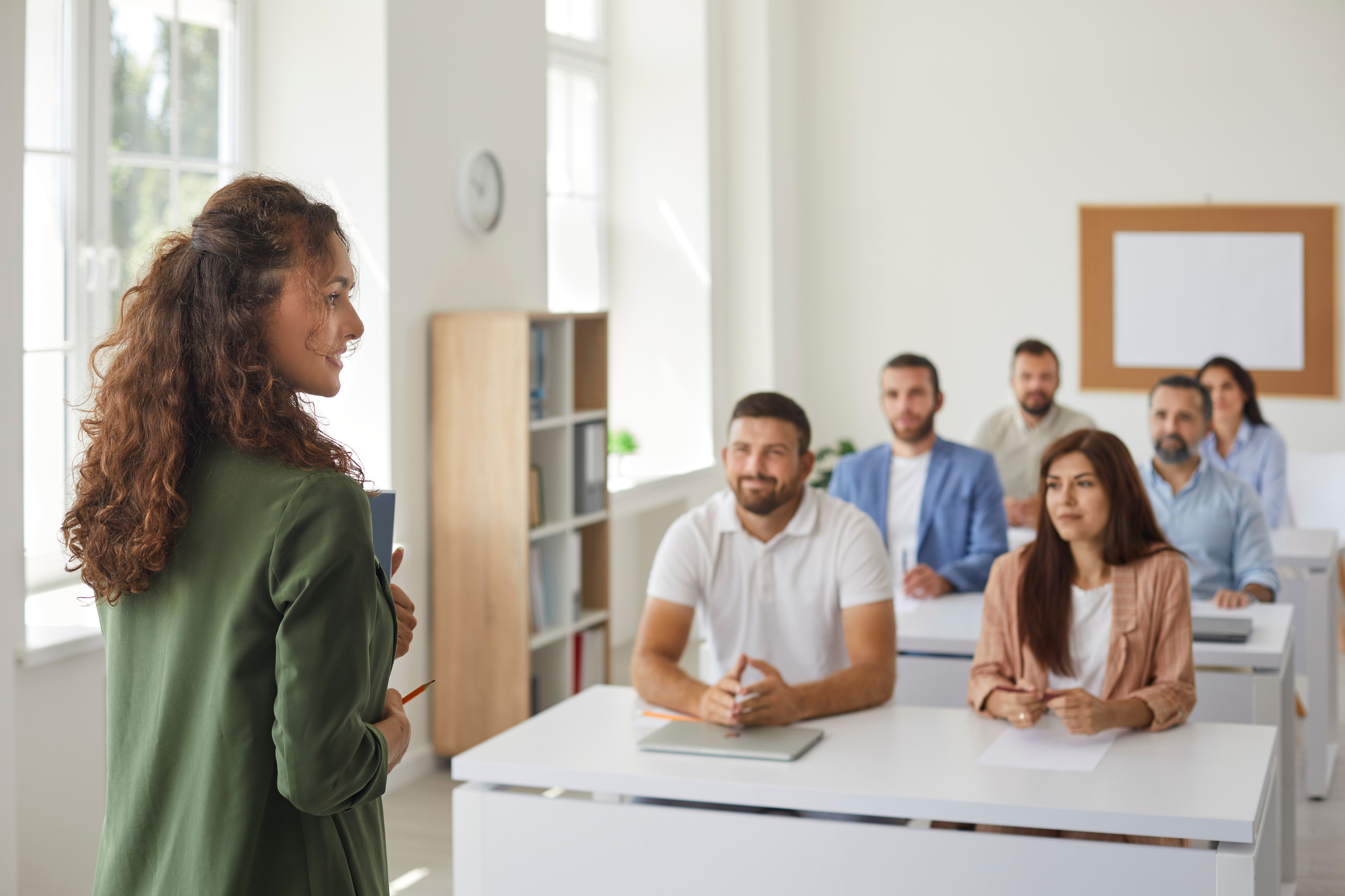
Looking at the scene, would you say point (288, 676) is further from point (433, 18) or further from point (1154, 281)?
point (1154, 281)

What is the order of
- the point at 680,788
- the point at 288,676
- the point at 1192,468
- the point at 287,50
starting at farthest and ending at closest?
1. the point at 287,50
2. the point at 1192,468
3. the point at 680,788
4. the point at 288,676

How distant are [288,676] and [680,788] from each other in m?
1.24

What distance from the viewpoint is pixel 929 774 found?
2.26 metres

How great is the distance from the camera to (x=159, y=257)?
1266 millimetres

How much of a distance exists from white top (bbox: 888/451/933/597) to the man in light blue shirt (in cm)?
71

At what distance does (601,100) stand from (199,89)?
3.17 metres

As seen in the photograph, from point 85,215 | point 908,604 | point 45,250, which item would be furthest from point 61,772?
point 908,604

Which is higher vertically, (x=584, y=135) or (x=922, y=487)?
(x=584, y=135)

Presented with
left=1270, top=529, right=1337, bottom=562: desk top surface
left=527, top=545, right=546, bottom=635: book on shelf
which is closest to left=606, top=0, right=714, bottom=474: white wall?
left=527, top=545, right=546, bottom=635: book on shelf

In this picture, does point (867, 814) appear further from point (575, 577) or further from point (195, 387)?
point (575, 577)

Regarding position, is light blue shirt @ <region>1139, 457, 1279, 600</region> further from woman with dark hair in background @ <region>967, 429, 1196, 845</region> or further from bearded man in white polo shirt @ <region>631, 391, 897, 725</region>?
bearded man in white polo shirt @ <region>631, 391, 897, 725</region>

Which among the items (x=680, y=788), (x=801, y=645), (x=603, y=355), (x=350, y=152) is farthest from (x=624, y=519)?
(x=680, y=788)

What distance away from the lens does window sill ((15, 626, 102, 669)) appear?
3.18 meters

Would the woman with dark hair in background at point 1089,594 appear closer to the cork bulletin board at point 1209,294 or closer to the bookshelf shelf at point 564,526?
the bookshelf shelf at point 564,526
